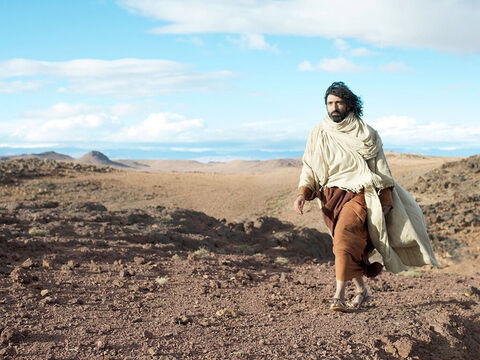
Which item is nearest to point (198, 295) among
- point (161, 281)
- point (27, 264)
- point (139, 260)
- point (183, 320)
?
point (161, 281)

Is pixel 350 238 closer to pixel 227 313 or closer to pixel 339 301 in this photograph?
pixel 339 301

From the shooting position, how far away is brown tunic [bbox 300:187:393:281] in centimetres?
505

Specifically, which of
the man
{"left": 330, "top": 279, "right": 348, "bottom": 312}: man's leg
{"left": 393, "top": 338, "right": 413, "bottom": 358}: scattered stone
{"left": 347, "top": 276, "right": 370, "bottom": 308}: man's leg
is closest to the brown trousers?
the man

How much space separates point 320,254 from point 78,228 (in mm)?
5625

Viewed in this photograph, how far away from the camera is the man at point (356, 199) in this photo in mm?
5121

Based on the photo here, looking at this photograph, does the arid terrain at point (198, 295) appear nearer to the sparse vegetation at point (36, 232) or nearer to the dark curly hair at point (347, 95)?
the sparse vegetation at point (36, 232)

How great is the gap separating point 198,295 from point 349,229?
1938 mm

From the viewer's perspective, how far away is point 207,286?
21.0 feet

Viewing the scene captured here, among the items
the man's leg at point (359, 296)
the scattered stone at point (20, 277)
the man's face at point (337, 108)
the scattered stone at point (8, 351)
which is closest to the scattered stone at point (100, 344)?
the scattered stone at point (8, 351)

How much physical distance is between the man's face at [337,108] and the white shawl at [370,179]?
56 mm

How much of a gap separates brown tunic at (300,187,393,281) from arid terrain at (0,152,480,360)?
471 mm

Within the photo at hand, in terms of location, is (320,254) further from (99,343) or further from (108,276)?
(99,343)

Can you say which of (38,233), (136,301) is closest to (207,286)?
(136,301)

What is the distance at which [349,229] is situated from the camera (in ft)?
16.7
